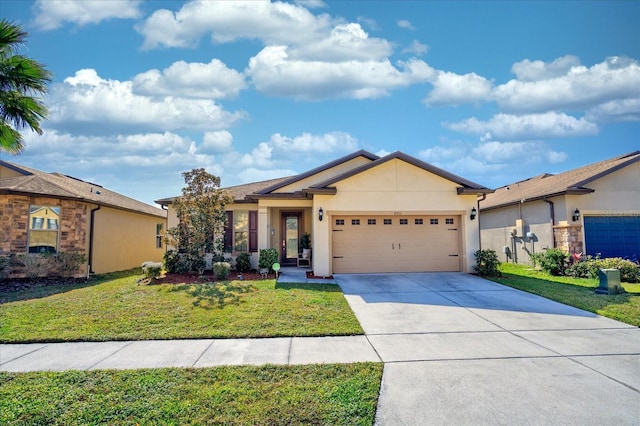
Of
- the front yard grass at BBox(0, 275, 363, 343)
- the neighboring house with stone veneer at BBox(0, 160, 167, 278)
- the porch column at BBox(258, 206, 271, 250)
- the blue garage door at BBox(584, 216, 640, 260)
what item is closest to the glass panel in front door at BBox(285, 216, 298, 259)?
the porch column at BBox(258, 206, 271, 250)

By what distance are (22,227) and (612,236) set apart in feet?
72.9

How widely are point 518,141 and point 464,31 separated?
850 cm

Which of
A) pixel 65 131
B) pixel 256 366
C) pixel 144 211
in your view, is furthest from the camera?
pixel 144 211

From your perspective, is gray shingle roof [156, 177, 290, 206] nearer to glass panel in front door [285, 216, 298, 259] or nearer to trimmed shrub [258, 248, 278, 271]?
glass panel in front door [285, 216, 298, 259]

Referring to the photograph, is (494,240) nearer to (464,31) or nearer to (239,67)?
(464,31)

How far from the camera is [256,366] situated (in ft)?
15.9

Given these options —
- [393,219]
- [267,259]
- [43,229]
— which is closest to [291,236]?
[267,259]

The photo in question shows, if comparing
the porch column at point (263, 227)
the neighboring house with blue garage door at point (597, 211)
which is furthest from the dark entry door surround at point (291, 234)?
the neighboring house with blue garage door at point (597, 211)

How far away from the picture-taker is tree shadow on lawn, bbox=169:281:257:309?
27.4 feet

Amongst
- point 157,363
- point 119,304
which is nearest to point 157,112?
point 119,304

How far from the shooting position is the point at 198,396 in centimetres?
396

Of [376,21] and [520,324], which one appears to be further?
[376,21]

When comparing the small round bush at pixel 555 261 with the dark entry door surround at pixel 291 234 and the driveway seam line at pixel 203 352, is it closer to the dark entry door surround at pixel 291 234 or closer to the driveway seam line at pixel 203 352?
the dark entry door surround at pixel 291 234

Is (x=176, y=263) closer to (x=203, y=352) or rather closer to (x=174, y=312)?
(x=174, y=312)
